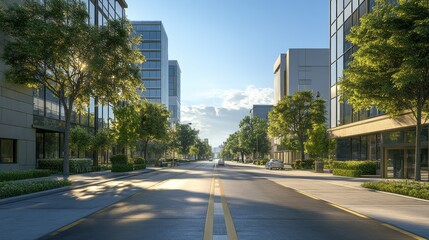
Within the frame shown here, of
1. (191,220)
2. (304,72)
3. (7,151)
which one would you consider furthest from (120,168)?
(304,72)

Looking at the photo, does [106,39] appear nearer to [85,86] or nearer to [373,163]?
[85,86]

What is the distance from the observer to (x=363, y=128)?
115 feet

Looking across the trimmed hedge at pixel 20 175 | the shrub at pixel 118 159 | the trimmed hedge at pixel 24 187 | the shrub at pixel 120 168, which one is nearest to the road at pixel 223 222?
the trimmed hedge at pixel 24 187

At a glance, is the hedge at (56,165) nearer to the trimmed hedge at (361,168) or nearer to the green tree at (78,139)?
the green tree at (78,139)

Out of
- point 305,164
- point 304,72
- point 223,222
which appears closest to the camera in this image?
point 223,222

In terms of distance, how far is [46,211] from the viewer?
→ 11820 mm

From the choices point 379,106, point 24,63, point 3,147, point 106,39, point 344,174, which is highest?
point 106,39

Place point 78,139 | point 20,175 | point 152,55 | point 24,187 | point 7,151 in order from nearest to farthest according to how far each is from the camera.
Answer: point 24,187, point 20,175, point 7,151, point 78,139, point 152,55

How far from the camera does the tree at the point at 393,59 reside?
1733cm

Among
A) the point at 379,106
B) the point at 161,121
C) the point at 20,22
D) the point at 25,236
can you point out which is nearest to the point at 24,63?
the point at 20,22

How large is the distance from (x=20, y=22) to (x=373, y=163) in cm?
2788

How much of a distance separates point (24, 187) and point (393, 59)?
17.8 metres

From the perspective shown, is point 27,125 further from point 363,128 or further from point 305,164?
point 305,164

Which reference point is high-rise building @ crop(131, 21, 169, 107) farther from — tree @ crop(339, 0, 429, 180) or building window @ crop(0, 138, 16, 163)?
tree @ crop(339, 0, 429, 180)
